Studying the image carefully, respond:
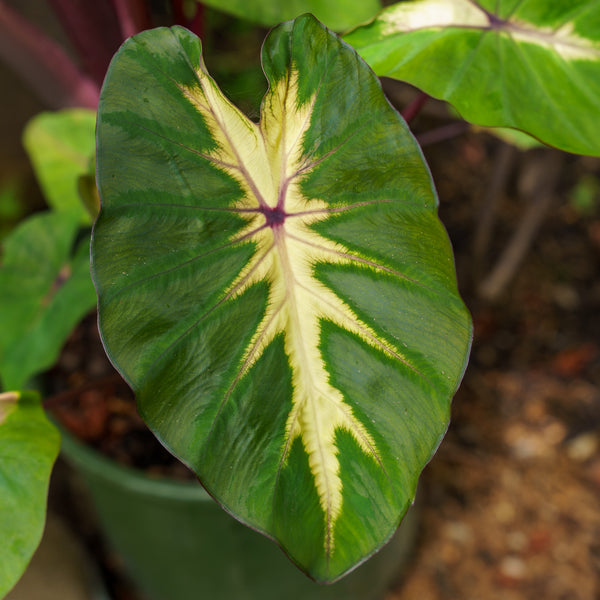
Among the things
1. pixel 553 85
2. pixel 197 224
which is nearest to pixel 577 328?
pixel 553 85

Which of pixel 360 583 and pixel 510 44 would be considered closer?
pixel 510 44

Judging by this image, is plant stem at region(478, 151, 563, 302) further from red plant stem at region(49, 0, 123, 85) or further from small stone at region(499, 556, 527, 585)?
red plant stem at region(49, 0, 123, 85)

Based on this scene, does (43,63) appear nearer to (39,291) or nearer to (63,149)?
(63,149)

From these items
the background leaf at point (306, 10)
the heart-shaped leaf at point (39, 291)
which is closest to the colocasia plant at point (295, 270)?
the background leaf at point (306, 10)

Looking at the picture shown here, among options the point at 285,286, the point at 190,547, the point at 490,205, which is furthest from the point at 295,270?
the point at 490,205

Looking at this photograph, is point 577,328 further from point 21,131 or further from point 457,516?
point 21,131

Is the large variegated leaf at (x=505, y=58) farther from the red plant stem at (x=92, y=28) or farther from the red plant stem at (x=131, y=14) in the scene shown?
the red plant stem at (x=92, y=28)

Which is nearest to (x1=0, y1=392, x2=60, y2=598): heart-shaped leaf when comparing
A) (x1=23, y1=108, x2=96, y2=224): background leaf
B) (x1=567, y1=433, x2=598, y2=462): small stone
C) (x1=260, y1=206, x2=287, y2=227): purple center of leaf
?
(x1=260, y1=206, x2=287, y2=227): purple center of leaf
